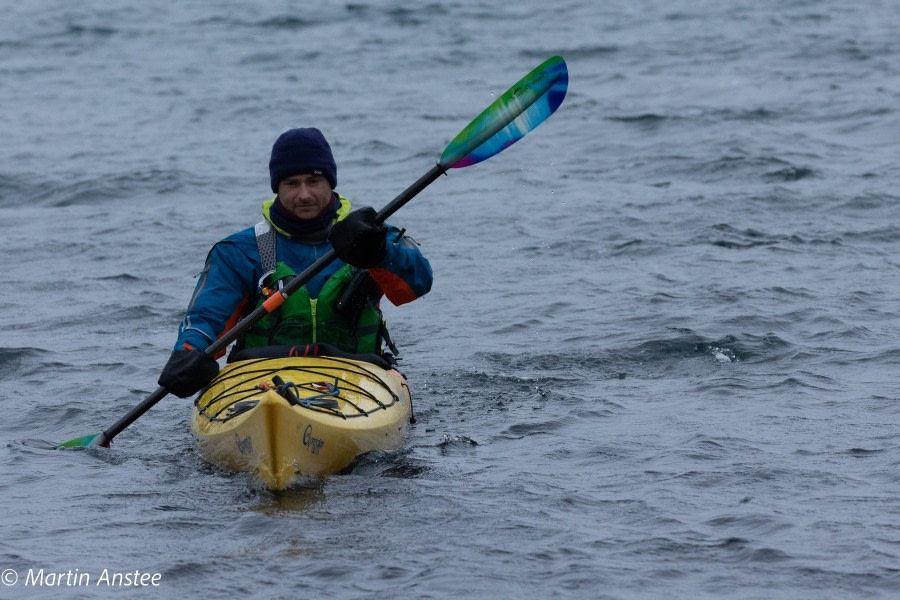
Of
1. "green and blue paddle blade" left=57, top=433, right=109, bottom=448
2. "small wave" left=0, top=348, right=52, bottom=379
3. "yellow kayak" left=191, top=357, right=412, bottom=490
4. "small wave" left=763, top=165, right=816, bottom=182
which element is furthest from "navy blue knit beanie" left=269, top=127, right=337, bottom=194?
"small wave" left=763, top=165, right=816, bottom=182

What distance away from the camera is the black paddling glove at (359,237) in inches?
217

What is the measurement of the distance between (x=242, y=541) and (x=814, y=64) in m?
13.9

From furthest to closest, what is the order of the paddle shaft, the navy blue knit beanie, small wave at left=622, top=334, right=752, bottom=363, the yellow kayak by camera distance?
small wave at left=622, top=334, right=752, bottom=363 < the navy blue knit beanie < the paddle shaft < the yellow kayak

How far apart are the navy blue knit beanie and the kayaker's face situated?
36 mm

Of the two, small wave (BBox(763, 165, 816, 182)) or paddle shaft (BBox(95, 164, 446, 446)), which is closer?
paddle shaft (BBox(95, 164, 446, 446))

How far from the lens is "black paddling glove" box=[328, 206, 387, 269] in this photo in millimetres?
5516

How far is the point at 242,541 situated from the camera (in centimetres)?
504

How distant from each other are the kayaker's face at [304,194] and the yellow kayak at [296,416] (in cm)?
63

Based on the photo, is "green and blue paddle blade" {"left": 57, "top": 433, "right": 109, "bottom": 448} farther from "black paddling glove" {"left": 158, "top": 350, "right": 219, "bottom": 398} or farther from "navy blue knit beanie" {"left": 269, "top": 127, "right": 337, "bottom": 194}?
"navy blue knit beanie" {"left": 269, "top": 127, "right": 337, "bottom": 194}

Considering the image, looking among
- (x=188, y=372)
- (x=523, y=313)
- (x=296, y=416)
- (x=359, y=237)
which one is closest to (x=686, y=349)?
(x=523, y=313)

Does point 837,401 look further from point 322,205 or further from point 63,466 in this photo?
point 63,466

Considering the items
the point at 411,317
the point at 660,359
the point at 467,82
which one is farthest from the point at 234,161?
the point at 660,359

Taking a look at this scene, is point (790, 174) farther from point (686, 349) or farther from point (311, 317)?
point (311, 317)

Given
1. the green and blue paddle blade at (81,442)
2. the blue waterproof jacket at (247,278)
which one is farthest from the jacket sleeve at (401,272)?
the green and blue paddle blade at (81,442)
